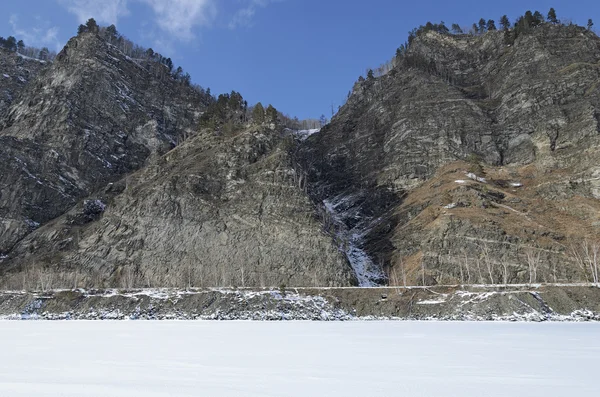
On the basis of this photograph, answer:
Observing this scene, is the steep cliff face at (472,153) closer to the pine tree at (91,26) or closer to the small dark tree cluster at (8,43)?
the pine tree at (91,26)

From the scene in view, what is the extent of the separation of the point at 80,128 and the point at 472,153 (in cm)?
12502

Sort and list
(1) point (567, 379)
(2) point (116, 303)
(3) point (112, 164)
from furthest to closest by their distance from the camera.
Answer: (3) point (112, 164)
(2) point (116, 303)
(1) point (567, 379)

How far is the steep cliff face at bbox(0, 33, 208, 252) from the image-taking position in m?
119

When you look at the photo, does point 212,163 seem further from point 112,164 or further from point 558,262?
point 558,262

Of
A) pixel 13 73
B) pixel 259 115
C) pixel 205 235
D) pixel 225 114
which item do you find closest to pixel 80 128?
pixel 225 114

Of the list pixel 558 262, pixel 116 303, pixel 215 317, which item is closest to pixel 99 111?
pixel 116 303

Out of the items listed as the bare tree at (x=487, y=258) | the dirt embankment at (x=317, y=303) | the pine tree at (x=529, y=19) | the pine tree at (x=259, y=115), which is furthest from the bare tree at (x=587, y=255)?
the pine tree at (x=529, y=19)

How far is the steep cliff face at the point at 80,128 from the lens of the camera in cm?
11906

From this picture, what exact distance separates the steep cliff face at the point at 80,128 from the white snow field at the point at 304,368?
10928cm

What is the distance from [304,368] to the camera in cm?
1697

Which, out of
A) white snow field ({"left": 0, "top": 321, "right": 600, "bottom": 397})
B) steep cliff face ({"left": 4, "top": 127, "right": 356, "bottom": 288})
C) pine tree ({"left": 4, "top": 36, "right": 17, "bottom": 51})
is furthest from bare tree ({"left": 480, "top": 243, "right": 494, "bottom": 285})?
pine tree ({"left": 4, "top": 36, "right": 17, "bottom": 51})

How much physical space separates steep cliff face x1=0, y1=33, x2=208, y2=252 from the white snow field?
359 feet

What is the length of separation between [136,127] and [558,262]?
453 ft

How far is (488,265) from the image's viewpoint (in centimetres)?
7456
